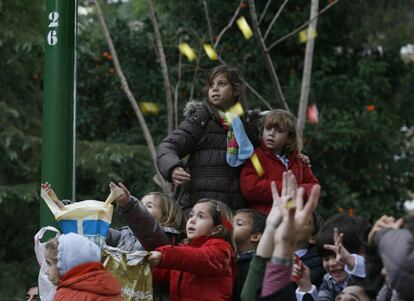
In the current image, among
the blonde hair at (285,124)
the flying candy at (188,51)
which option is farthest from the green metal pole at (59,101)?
the flying candy at (188,51)

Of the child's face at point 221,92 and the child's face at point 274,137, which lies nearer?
the child's face at point 274,137

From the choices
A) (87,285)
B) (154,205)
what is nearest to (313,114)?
(154,205)

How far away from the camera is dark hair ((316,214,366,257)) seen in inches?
244

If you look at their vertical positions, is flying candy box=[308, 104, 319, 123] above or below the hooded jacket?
above

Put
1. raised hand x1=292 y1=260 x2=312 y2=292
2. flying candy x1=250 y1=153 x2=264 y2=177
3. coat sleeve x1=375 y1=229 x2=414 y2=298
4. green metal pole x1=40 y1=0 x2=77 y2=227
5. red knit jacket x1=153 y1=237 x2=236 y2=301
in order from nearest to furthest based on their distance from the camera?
coat sleeve x1=375 y1=229 x2=414 y2=298 < raised hand x1=292 y1=260 x2=312 y2=292 < red knit jacket x1=153 y1=237 x2=236 y2=301 < green metal pole x1=40 y1=0 x2=77 y2=227 < flying candy x1=250 y1=153 x2=264 y2=177

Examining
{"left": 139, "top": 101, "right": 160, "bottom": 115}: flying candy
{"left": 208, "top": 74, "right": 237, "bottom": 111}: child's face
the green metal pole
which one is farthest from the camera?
{"left": 139, "top": 101, "right": 160, "bottom": 115}: flying candy

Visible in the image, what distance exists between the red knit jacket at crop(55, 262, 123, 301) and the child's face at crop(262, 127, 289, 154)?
1877 millimetres

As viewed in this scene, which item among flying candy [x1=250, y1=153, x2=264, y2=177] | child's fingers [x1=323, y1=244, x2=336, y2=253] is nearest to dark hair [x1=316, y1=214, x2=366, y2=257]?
child's fingers [x1=323, y1=244, x2=336, y2=253]

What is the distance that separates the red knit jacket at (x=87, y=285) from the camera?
550 cm

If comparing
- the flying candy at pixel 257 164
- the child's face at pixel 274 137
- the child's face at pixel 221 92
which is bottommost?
the flying candy at pixel 257 164

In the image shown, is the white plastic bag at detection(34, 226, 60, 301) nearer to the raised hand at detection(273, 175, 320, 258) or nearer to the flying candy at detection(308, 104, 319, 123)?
the raised hand at detection(273, 175, 320, 258)

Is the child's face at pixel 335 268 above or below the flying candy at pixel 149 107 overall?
below

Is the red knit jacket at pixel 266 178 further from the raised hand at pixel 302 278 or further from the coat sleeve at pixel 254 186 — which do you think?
the raised hand at pixel 302 278

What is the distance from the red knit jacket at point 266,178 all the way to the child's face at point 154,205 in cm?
56
